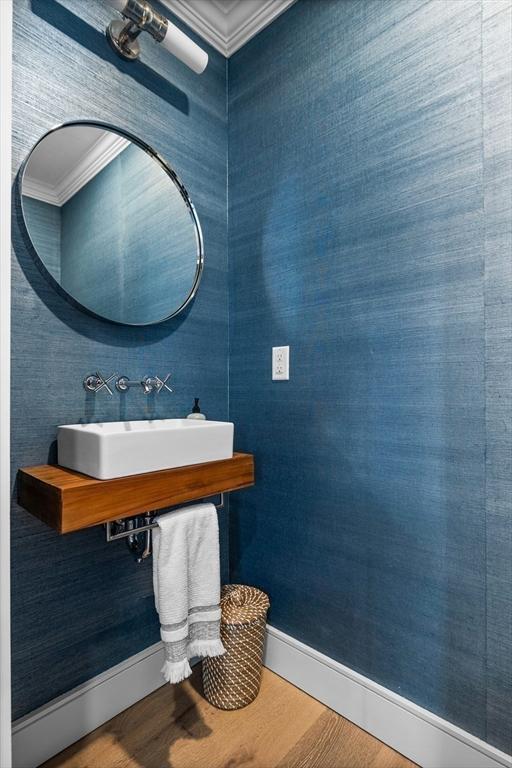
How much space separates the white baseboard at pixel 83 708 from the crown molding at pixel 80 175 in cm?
152

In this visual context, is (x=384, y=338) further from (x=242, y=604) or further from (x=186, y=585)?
(x=242, y=604)

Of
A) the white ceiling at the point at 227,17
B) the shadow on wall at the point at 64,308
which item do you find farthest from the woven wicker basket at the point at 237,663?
the white ceiling at the point at 227,17

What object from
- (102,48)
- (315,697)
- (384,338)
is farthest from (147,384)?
(315,697)

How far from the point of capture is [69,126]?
1249mm

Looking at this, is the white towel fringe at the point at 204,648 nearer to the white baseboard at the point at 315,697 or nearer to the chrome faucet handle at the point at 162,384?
the white baseboard at the point at 315,697

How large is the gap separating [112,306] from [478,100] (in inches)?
48.5

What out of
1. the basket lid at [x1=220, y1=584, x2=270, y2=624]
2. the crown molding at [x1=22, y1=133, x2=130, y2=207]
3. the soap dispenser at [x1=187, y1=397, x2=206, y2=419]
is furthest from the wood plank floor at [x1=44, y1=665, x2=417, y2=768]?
the crown molding at [x1=22, y1=133, x2=130, y2=207]

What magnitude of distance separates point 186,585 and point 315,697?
69cm

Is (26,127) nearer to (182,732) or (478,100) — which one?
(478,100)

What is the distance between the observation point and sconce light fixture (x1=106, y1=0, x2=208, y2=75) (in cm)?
124

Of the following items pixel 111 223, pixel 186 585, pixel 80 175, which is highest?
pixel 80 175

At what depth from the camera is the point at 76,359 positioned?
1.27 m

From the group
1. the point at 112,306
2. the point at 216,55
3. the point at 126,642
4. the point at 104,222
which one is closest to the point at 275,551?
the point at 126,642

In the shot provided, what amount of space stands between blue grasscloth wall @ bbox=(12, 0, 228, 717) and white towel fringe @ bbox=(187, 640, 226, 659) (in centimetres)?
28
